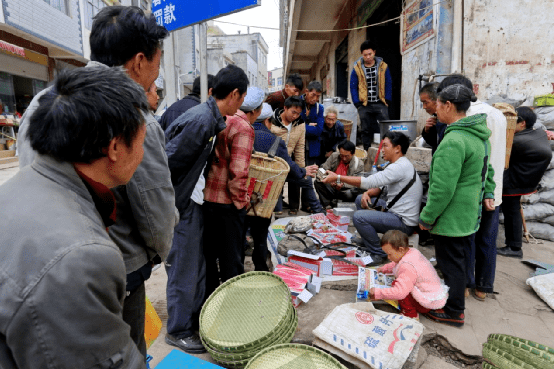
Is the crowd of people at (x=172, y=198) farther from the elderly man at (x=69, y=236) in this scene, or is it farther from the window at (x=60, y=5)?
the window at (x=60, y=5)

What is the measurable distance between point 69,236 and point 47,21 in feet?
45.5

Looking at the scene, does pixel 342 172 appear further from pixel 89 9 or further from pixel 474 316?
pixel 89 9

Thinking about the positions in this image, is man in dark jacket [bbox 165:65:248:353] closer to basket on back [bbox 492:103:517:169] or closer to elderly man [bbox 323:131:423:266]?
elderly man [bbox 323:131:423:266]

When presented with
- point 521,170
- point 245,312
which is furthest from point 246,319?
point 521,170

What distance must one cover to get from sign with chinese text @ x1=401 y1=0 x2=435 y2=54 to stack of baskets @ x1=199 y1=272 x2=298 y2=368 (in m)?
4.62

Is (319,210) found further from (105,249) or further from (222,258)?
(105,249)

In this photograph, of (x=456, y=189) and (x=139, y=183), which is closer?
(x=139, y=183)

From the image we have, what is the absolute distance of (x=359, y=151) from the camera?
243 inches

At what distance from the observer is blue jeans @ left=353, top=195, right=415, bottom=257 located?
3.46 metres

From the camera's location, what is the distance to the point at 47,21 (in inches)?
439

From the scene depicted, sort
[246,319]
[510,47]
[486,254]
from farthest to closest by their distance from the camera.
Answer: [510,47]
[486,254]
[246,319]

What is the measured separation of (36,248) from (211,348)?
163cm

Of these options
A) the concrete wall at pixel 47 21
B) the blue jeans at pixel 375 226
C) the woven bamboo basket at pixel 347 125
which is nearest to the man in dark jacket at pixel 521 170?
the blue jeans at pixel 375 226

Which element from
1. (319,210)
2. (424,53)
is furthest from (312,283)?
(424,53)
